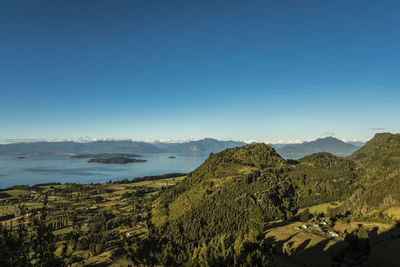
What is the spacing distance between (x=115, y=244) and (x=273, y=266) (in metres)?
95.6

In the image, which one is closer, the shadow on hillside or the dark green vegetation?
the shadow on hillside

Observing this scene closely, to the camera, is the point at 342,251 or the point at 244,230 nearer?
the point at 342,251

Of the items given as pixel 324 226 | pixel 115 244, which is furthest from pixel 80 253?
pixel 324 226

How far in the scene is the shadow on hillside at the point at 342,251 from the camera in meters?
57.9

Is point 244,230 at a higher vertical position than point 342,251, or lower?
lower

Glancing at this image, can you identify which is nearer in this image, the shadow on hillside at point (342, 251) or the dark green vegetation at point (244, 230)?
the shadow on hillside at point (342, 251)

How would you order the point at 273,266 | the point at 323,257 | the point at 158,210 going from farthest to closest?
the point at 158,210
the point at 323,257
the point at 273,266

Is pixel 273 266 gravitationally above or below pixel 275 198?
above

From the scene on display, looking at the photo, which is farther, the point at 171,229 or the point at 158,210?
the point at 158,210

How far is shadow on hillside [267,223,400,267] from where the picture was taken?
5791cm

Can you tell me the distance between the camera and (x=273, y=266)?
54750 mm

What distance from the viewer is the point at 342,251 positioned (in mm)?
62375

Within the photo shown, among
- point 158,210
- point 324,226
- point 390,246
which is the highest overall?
point 390,246

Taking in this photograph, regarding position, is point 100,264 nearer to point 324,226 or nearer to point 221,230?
point 221,230
